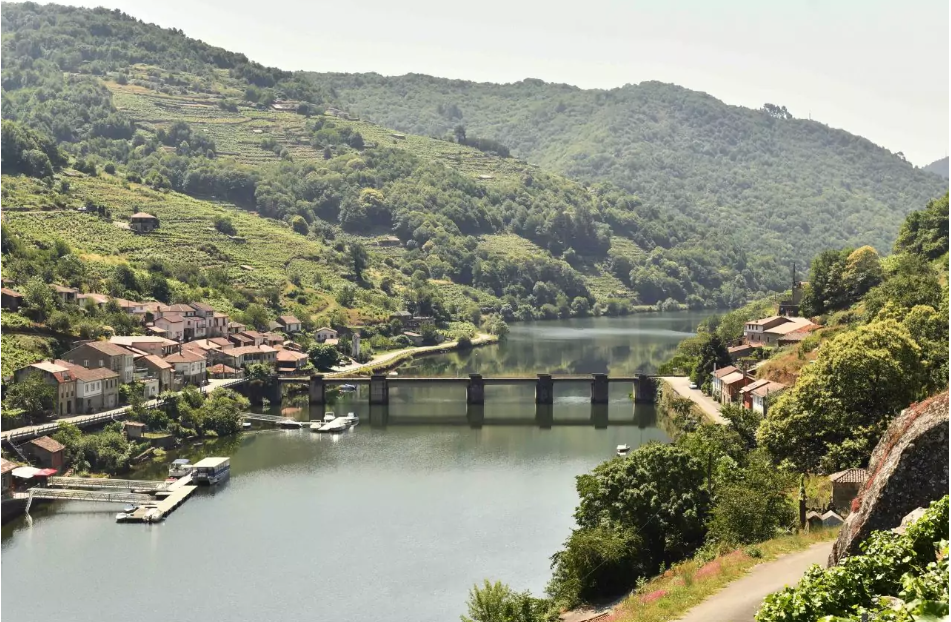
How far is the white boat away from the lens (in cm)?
6378

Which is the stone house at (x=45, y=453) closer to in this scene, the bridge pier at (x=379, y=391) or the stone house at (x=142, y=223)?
the bridge pier at (x=379, y=391)

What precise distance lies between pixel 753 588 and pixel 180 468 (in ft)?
107

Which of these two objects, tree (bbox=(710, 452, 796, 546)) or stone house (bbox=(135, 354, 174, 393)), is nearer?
tree (bbox=(710, 452, 796, 546))

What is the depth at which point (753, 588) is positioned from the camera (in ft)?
79.3

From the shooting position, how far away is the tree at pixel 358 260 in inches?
4934

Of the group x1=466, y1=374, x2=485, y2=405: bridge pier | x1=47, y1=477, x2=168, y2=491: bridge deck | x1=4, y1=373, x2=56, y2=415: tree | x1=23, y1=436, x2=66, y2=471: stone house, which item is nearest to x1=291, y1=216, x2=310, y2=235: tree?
x1=466, y1=374, x2=485, y2=405: bridge pier

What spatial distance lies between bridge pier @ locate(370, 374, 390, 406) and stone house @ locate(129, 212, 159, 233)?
45.0 meters

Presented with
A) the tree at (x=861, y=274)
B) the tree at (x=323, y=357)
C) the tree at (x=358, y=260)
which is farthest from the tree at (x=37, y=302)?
the tree at (x=358, y=260)

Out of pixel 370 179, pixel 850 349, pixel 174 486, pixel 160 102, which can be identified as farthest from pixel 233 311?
pixel 160 102

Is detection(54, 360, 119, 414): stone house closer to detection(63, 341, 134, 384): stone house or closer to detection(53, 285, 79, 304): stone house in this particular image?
detection(63, 341, 134, 384): stone house

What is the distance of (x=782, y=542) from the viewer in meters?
28.1

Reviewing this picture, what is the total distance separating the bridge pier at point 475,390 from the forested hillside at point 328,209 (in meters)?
29.5

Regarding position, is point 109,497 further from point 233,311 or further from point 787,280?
point 787,280

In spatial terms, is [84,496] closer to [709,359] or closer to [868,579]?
[709,359]
